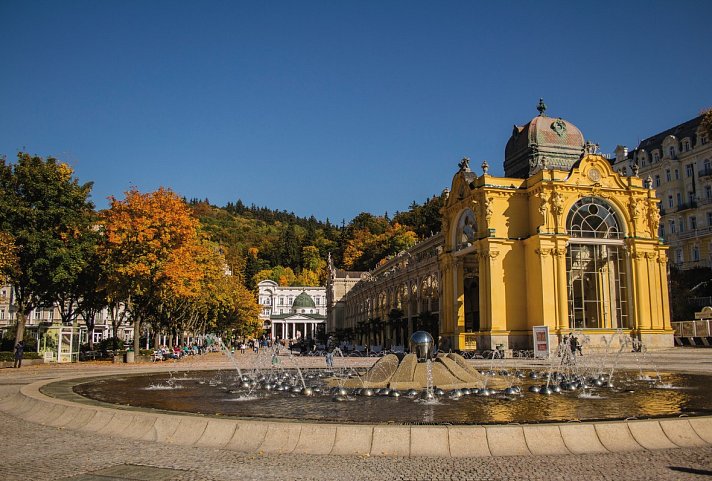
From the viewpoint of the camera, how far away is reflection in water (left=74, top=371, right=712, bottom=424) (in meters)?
12.3

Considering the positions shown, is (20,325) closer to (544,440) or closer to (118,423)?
(118,423)

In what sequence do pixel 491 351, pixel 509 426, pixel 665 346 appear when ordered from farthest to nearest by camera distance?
pixel 665 346 < pixel 491 351 < pixel 509 426

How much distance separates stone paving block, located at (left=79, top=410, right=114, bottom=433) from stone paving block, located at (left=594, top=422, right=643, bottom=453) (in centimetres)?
863

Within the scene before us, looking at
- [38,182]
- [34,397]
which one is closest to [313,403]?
[34,397]

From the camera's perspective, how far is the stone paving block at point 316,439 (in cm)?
924

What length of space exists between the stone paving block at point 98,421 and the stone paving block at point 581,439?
319 inches

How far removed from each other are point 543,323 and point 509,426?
37.1 meters

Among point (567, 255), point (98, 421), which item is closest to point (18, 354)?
point (98, 421)

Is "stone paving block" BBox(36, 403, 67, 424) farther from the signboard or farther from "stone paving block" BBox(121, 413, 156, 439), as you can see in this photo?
the signboard

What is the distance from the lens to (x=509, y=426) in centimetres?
930

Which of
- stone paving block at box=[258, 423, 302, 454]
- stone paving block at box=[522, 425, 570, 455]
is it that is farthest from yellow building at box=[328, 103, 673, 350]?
stone paving block at box=[258, 423, 302, 454]

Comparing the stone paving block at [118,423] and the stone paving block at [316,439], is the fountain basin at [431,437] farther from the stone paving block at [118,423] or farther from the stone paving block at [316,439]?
the stone paving block at [118,423]

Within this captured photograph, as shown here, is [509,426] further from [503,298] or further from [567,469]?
[503,298]

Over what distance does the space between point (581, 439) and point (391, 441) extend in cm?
292
